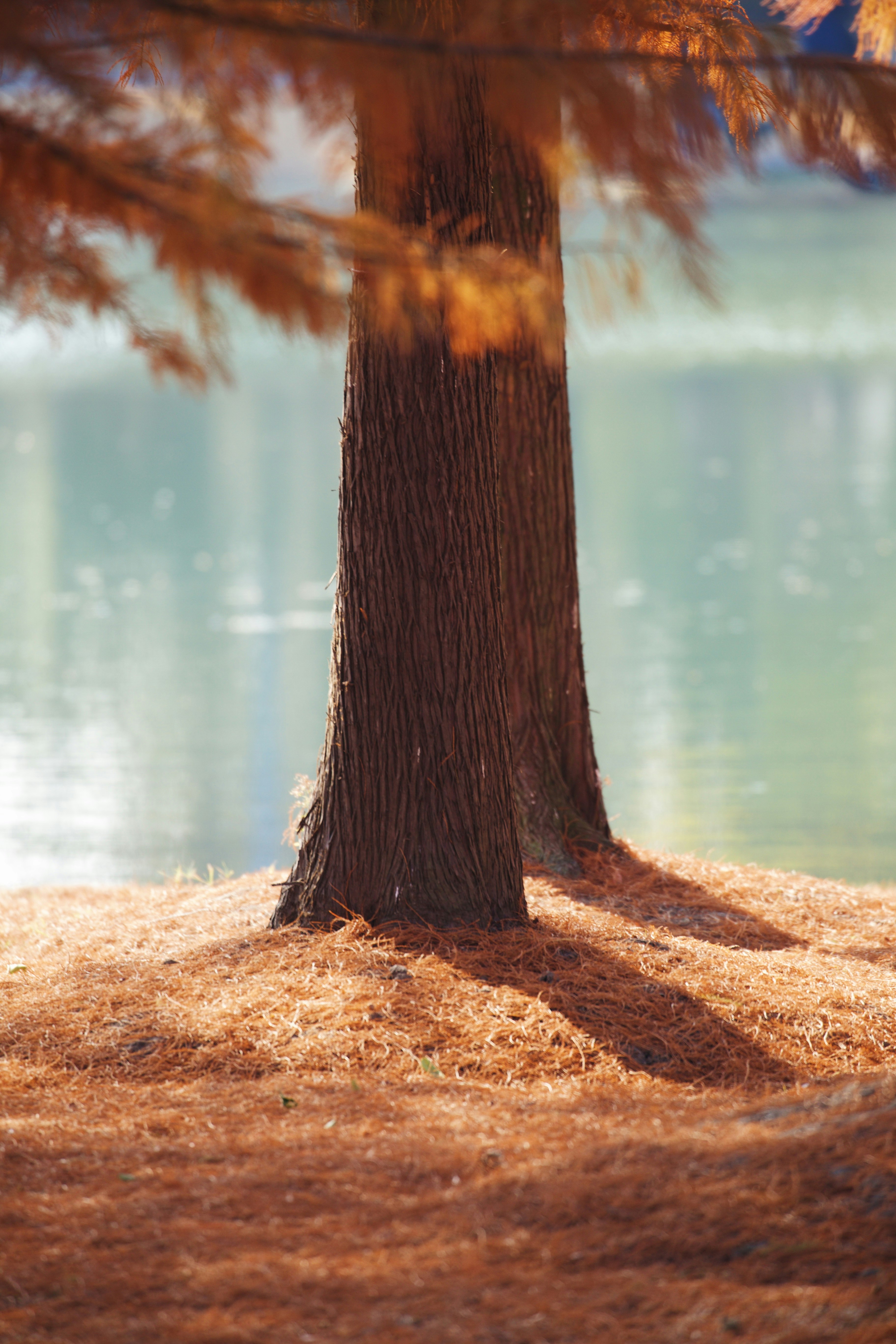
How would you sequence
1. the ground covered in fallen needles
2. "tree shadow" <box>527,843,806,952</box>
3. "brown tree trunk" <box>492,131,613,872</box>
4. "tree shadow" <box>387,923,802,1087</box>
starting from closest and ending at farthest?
the ground covered in fallen needles, "tree shadow" <box>387,923,802,1087</box>, "tree shadow" <box>527,843,806,952</box>, "brown tree trunk" <box>492,131,613,872</box>

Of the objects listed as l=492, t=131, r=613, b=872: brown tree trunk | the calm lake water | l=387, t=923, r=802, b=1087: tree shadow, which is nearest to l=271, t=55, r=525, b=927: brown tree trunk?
l=387, t=923, r=802, b=1087: tree shadow

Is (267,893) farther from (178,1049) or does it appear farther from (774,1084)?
(774,1084)

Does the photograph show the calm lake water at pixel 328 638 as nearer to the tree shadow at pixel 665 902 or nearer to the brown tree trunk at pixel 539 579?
the brown tree trunk at pixel 539 579

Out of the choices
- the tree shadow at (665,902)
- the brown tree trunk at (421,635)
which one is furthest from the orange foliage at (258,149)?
the tree shadow at (665,902)

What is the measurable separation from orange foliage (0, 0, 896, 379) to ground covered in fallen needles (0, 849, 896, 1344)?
180 cm

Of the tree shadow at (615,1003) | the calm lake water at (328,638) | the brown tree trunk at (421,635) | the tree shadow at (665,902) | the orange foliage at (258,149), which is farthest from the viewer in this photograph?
the calm lake water at (328,638)

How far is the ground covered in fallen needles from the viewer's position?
2.23m

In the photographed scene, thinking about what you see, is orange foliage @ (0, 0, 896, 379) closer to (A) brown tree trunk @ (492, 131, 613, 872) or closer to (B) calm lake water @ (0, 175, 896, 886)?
(B) calm lake water @ (0, 175, 896, 886)

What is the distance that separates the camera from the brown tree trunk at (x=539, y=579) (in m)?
5.52

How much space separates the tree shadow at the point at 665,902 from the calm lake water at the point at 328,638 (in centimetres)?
225

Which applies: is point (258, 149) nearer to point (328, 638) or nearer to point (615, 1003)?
point (615, 1003)

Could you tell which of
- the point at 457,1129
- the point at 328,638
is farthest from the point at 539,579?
the point at 328,638

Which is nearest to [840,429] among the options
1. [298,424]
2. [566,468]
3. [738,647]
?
[298,424]

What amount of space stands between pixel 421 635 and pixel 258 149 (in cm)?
220
